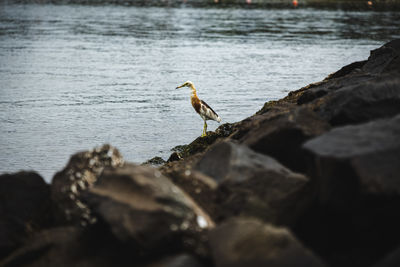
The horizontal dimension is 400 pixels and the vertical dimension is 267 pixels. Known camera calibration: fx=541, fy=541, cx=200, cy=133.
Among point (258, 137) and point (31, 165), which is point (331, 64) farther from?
point (258, 137)

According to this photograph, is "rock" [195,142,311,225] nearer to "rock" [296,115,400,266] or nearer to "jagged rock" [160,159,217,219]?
"jagged rock" [160,159,217,219]

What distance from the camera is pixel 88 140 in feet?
45.0

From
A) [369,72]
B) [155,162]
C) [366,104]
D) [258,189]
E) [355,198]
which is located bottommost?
[155,162]

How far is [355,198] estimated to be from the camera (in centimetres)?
509

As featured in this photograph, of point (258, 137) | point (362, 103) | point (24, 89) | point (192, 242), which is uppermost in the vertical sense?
point (362, 103)

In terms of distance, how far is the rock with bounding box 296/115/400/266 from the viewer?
4.95 metres

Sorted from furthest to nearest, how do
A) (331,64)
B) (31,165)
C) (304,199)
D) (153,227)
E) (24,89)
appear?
(331,64), (24,89), (31,165), (304,199), (153,227)

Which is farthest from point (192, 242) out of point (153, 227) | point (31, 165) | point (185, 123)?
point (185, 123)

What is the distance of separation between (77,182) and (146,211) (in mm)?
1478

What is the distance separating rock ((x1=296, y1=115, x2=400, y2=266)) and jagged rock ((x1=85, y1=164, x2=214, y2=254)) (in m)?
1.17

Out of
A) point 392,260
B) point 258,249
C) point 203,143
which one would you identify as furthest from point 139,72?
point 392,260

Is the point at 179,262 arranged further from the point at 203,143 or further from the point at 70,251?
the point at 203,143

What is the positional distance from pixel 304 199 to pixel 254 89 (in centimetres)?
1480

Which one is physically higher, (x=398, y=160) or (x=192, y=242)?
(x=398, y=160)
